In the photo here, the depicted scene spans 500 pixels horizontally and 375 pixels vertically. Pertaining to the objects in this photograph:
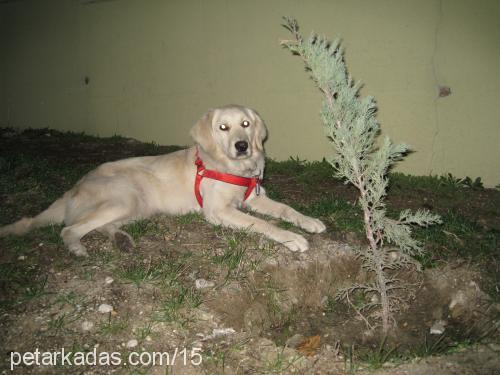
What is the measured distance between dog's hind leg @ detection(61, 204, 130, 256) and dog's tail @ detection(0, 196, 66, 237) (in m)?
0.39

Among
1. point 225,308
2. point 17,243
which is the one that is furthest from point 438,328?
point 17,243

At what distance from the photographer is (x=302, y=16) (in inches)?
225

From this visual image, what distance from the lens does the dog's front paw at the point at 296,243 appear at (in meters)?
3.34

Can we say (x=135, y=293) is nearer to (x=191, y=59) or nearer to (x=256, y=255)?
(x=256, y=255)

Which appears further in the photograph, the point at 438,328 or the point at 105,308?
the point at 438,328

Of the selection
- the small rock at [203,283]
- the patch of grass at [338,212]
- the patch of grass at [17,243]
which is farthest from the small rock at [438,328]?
the patch of grass at [17,243]

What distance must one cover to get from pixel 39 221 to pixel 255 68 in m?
4.01

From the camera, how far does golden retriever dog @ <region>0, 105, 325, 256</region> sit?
3699 mm

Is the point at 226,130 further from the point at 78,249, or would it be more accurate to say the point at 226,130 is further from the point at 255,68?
the point at 255,68

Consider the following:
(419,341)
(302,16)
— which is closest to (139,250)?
(419,341)

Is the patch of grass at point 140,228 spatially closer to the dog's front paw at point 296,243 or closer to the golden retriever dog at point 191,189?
the golden retriever dog at point 191,189

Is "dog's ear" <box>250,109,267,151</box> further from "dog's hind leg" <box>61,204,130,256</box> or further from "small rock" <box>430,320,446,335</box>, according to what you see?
"small rock" <box>430,320,446,335</box>

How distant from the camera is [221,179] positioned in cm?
398

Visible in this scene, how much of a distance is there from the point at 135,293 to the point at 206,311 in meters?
0.54
